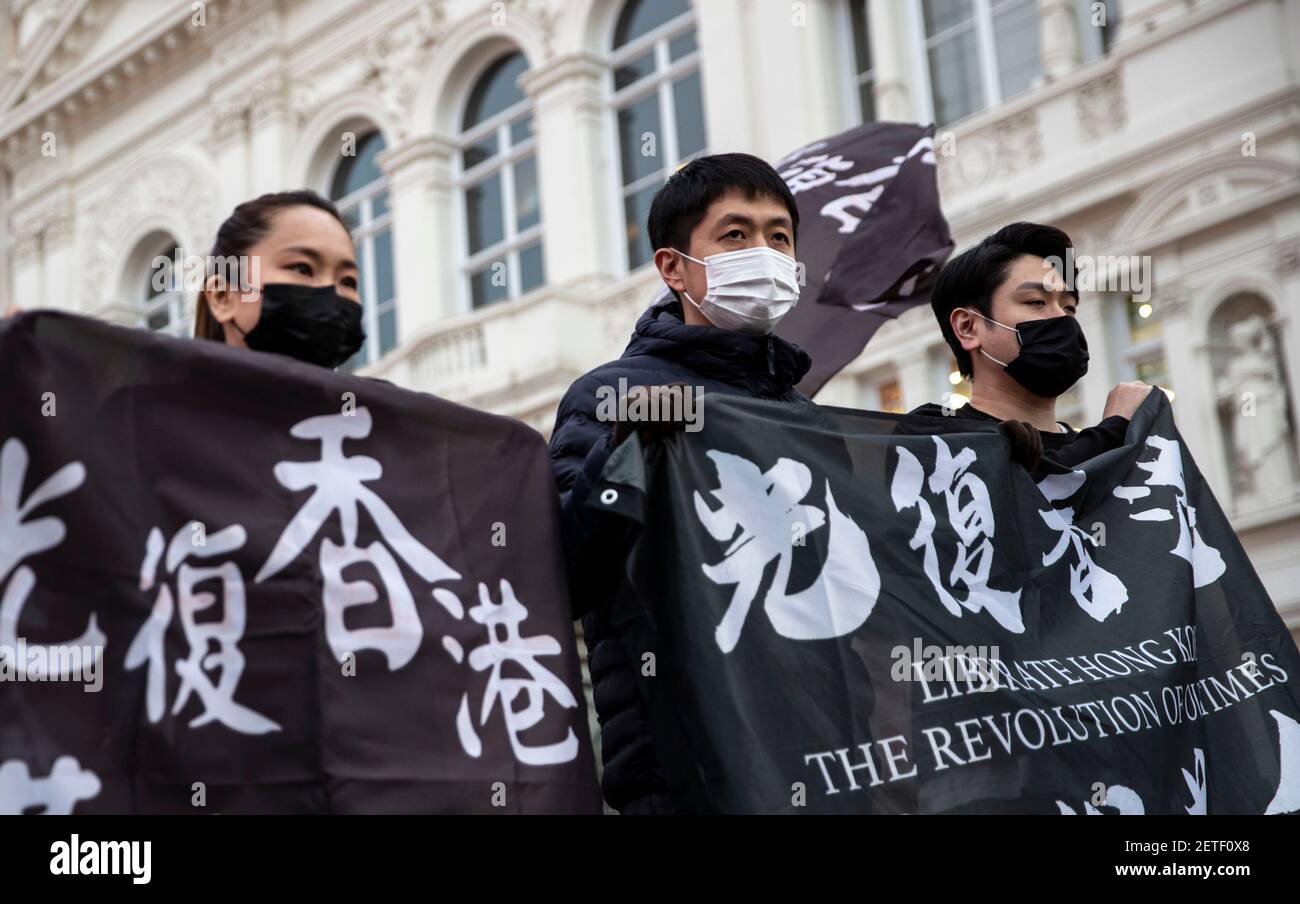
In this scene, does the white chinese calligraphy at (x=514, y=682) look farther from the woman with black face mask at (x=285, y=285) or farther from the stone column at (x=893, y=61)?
the stone column at (x=893, y=61)

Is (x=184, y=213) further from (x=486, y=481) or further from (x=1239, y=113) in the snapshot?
(x=486, y=481)

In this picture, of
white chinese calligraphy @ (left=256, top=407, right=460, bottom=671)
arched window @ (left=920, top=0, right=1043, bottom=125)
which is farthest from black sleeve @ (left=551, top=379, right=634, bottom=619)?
arched window @ (left=920, top=0, right=1043, bottom=125)

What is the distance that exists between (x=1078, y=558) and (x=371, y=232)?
1838cm

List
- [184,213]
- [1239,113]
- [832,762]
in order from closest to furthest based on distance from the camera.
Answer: [832,762] → [1239,113] → [184,213]

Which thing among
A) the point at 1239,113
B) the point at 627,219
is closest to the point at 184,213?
the point at 627,219

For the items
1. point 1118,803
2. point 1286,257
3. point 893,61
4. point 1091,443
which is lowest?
point 1118,803

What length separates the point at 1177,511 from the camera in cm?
464

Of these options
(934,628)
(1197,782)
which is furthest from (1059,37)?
(934,628)

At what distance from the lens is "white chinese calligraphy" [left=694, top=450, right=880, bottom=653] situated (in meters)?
3.74

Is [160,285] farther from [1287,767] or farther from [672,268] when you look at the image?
[1287,767]

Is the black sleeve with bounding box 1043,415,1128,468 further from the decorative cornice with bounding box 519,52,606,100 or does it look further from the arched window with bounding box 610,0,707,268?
the decorative cornice with bounding box 519,52,606,100

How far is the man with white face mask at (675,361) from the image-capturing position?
12.2 feet

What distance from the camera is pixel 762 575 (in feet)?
12.4
